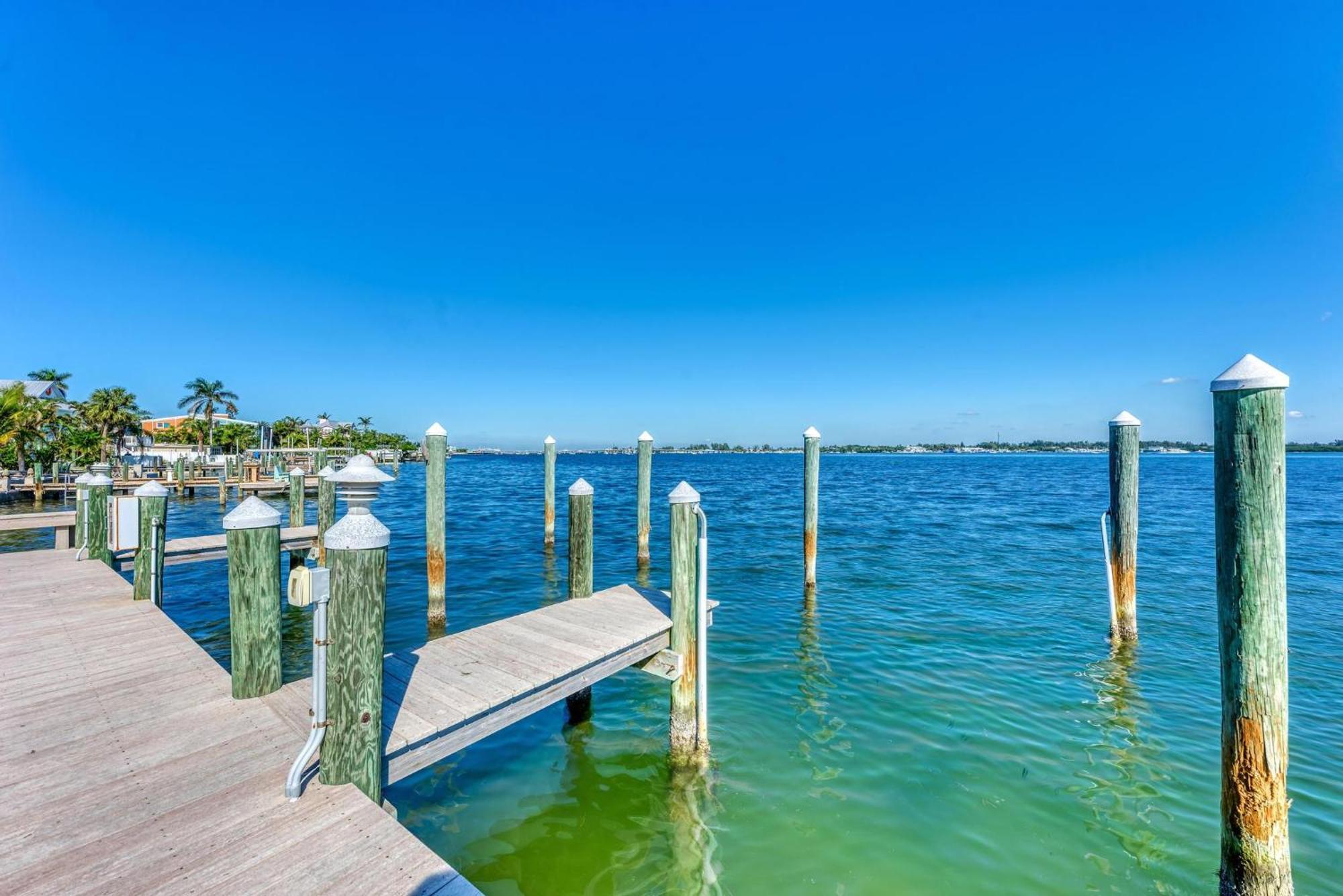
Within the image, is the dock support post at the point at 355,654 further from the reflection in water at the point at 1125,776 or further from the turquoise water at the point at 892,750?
the reflection in water at the point at 1125,776

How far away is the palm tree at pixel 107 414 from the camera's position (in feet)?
Result: 128

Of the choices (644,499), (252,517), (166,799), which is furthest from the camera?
(644,499)

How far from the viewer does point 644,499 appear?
586 inches

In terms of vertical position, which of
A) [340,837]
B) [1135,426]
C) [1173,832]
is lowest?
[1173,832]

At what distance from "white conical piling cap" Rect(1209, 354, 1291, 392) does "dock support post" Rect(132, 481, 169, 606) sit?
10.0m

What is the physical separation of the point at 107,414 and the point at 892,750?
5424 cm

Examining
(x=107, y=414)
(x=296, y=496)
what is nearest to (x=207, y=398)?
(x=107, y=414)

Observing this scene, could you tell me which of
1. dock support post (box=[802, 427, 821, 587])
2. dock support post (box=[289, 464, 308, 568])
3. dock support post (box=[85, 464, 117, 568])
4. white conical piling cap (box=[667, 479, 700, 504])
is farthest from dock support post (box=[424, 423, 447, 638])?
dock support post (box=[289, 464, 308, 568])

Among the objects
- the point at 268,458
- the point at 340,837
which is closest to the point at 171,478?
the point at 268,458

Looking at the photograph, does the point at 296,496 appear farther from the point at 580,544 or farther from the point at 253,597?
the point at 253,597

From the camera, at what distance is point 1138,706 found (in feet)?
22.2

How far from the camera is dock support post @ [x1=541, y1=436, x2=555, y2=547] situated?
16.6 m

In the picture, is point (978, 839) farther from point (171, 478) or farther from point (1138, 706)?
point (171, 478)

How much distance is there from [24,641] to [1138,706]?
12.3m
